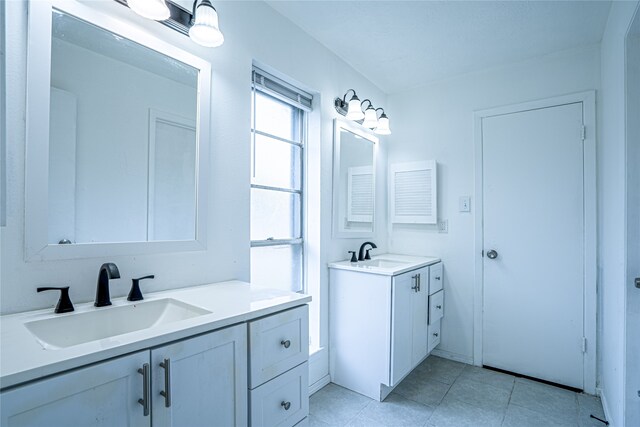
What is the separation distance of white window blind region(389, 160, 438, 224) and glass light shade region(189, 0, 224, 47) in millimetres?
2099

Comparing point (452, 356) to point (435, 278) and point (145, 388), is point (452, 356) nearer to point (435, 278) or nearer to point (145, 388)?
point (435, 278)

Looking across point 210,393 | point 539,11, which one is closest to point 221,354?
point 210,393

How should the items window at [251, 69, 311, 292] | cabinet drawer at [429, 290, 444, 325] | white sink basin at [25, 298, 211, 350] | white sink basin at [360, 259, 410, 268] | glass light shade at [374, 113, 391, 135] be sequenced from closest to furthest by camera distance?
1. white sink basin at [25, 298, 211, 350]
2. window at [251, 69, 311, 292]
3. white sink basin at [360, 259, 410, 268]
4. cabinet drawer at [429, 290, 444, 325]
5. glass light shade at [374, 113, 391, 135]

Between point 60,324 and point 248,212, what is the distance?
93cm

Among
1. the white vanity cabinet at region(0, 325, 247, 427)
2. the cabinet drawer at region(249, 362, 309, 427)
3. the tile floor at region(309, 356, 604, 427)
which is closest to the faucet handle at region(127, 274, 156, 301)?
the white vanity cabinet at region(0, 325, 247, 427)

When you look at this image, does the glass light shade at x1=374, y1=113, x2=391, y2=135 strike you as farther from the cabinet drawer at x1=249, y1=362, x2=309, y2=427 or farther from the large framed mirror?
the cabinet drawer at x1=249, y1=362, x2=309, y2=427

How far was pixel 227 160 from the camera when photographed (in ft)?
5.39

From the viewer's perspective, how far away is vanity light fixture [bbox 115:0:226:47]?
1.21 m

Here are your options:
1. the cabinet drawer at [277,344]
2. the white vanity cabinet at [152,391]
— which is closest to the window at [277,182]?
the cabinet drawer at [277,344]

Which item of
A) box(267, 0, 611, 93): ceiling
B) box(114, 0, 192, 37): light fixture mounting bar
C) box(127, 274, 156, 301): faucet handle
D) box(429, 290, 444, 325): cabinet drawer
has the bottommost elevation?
box(429, 290, 444, 325): cabinet drawer

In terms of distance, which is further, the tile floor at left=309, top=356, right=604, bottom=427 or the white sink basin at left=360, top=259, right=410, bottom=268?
the white sink basin at left=360, top=259, right=410, bottom=268

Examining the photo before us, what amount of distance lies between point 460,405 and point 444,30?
2468mm

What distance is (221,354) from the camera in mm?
1018

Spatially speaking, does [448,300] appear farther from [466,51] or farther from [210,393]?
[210,393]
